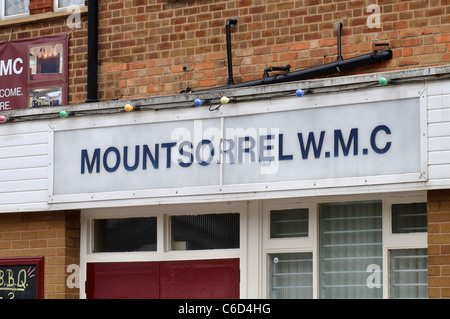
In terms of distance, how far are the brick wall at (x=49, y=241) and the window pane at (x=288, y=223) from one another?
92.7 inches

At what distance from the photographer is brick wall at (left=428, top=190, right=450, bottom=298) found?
34.9 feet

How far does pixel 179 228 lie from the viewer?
12477mm

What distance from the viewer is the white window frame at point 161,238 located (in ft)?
39.4

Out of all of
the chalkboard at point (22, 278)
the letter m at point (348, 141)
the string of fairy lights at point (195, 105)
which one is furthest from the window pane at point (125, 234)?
the letter m at point (348, 141)

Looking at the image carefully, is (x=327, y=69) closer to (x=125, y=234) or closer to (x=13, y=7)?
(x=125, y=234)

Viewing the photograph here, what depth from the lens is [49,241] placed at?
12.8 m

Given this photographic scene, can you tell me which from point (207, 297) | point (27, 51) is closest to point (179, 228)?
point (207, 297)

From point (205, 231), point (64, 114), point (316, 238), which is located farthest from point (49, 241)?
point (316, 238)

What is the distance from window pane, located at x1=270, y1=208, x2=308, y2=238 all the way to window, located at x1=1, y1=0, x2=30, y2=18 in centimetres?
403

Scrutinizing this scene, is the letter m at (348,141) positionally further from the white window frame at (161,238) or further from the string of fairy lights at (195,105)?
the white window frame at (161,238)

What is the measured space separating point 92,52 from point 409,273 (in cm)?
439

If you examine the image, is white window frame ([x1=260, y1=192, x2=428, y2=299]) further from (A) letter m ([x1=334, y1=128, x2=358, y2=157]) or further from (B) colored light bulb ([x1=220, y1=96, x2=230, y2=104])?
(B) colored light bulb ([x1=220, y1=96, x2=230, y2=104])

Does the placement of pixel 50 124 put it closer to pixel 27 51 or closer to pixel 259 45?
pixel 27 51

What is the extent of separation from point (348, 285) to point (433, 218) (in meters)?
1.20
